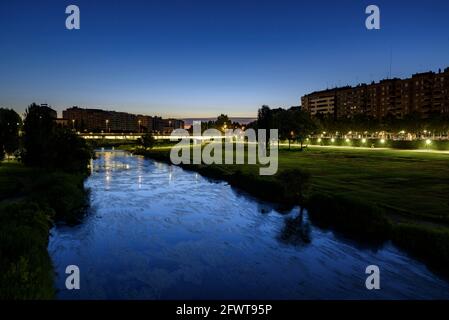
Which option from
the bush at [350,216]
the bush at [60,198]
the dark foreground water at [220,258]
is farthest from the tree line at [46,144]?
the bush at [350,216]

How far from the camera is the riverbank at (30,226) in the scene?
1409 centimetres

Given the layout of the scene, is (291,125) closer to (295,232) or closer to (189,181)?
(189,181)

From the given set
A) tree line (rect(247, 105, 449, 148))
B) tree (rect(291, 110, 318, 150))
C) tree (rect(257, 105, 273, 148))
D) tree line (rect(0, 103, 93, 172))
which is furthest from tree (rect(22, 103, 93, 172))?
tree (rect(291, 110, 318, 150))

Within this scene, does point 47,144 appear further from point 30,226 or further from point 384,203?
point 384,203

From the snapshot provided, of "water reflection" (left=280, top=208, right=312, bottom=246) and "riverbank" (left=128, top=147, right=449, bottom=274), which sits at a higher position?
"riverbank" (left=128, top=147, right=449, bottom=274)

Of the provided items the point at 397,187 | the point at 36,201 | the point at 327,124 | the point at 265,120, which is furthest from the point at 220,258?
the point at 327,124

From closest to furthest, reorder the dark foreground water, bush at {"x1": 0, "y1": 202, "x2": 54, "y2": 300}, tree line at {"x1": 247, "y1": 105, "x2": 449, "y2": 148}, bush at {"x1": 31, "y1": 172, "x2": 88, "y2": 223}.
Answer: bush at {"x1": 0, "y1": 202, "x2": 54, "y2": 300}, the dark foreground water, bush at {"x1": 31, "y1": 172, "x2": 88, "y2": 223}, tree line at {"x1": 247, "y1": 105, "x2": 449, "y2": 148}

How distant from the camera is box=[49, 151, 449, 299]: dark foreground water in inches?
719

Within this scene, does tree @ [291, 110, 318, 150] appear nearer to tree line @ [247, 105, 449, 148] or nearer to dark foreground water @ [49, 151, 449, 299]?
tree line @ [247, 105, 449, 148]

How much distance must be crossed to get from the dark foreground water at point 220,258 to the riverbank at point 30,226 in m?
1.60

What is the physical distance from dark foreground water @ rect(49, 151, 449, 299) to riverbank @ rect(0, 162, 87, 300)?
5.24 ft

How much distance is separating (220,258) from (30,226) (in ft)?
37.3

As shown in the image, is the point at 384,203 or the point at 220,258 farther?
the point at 384,203

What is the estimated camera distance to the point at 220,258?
22859 mm
